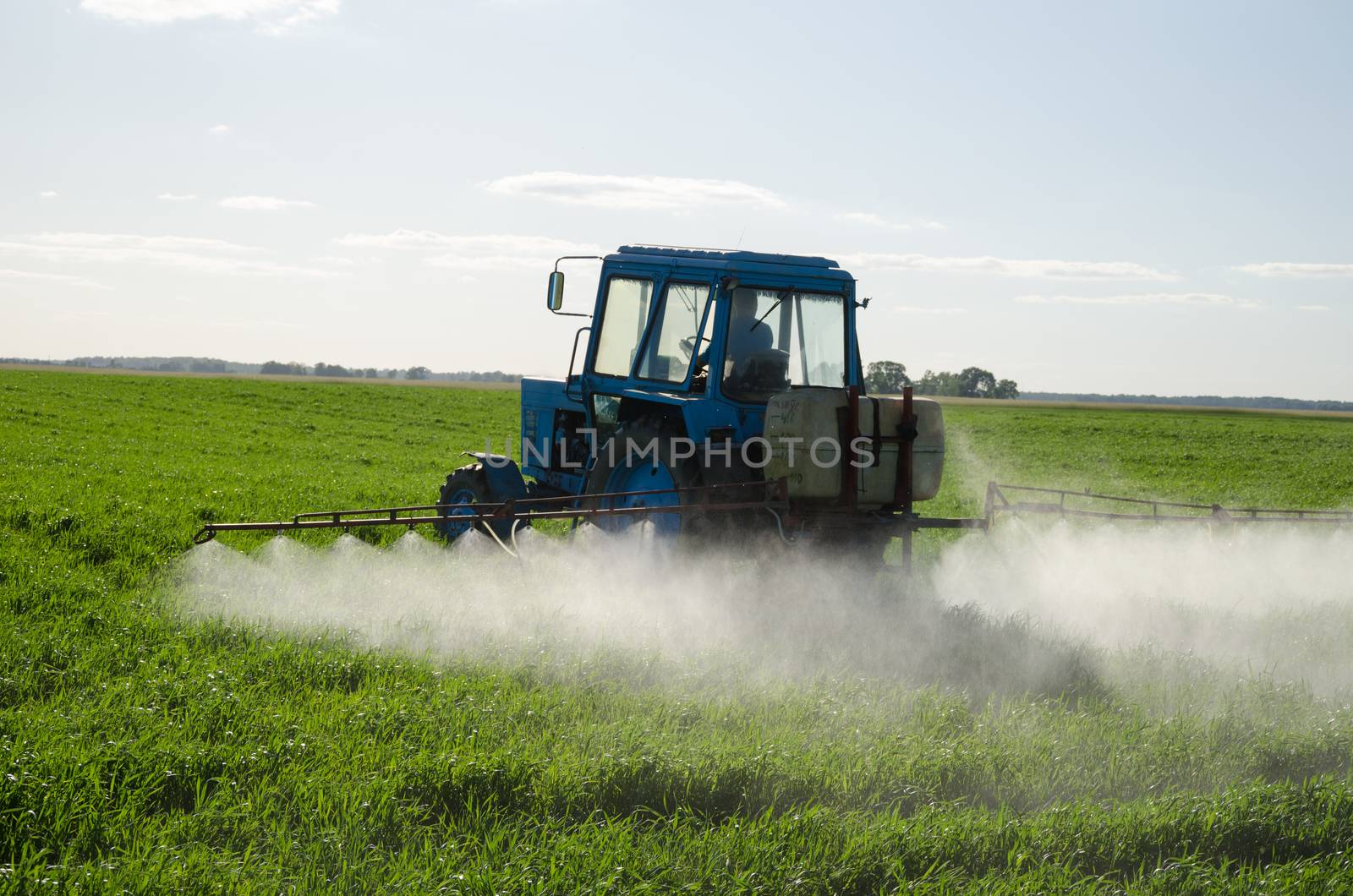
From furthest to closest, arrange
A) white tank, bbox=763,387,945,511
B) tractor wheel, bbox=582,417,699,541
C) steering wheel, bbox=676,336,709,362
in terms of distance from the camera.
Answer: steering wheel, bbox=676,336,709,362 < tractor wheel, bbox=582,417,699,541 < white tank, bbox=763,387,945,511

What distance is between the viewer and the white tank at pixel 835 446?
23.1ft

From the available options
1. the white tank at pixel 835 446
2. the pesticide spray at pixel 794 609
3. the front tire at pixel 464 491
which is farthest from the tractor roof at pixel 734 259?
the front tire at pixel 464 491

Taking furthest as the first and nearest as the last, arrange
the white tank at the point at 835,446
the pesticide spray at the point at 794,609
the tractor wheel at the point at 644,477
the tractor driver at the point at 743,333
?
1. the tractor driver at the point at 743,333
2. the tractor wheel at the point at 644,477
3. the white tank at the point at 835,446
4. the pesticide spray at the point at 794,609

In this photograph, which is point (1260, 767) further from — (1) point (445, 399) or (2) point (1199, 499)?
(1) point (445, 399)

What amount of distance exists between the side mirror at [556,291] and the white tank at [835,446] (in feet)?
8.22

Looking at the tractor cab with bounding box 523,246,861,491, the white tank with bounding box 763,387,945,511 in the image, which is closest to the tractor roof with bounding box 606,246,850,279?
the tractor cab with bounding box 523,246,861,491

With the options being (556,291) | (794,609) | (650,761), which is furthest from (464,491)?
(650,761)

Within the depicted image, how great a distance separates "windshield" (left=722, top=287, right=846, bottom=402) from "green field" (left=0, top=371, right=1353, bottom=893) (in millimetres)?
1670

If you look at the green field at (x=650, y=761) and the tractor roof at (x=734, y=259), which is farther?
the tractor roof at (x=734, y=259)

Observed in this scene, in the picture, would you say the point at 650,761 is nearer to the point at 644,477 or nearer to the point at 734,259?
the point at 644,477

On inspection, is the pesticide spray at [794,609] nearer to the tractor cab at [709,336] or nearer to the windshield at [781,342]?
the tractor cab at [709,336]

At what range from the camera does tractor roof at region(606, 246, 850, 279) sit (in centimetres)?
783

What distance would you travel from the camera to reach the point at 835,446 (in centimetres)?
717

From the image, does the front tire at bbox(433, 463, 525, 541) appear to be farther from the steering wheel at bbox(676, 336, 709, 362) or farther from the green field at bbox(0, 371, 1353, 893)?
the green field at bbox(0, 371, 1353, 893)
